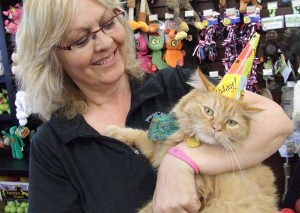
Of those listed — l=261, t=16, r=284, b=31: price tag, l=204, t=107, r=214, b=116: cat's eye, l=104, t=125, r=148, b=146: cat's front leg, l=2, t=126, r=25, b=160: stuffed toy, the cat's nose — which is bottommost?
l=2, t=126, r=25, b=160: stuffed toy

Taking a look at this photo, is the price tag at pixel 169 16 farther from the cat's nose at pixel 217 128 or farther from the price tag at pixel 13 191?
the price tag at pixel 13 191

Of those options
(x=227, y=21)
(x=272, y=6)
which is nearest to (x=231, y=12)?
(x=227, y=21)

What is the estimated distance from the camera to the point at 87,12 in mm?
1046

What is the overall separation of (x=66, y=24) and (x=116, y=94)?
0.32m

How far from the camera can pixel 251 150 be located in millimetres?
963

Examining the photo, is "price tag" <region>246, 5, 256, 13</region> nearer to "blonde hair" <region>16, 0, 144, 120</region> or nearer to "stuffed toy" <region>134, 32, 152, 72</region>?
"stuffed toy" <region>134, 32, 152, 72</region>

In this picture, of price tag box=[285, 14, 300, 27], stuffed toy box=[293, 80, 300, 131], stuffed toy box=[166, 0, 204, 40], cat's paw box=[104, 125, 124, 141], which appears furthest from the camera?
stuffed toy box=[166, 0, 204, 40]

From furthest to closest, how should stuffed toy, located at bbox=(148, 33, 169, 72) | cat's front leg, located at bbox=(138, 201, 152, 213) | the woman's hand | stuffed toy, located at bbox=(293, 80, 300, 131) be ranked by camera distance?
stuffed toy, located at bbox=(148, 33, 169, 72) < stuffed toy, located at bbox=(293, 80, 300, 131) < cat's front leg, located at bbox=(138, 201, 152, 213) < the woman's hand

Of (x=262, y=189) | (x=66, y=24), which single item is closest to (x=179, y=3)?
(x=66, y=24)

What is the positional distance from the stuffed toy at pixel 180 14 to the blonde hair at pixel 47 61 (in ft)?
3.82

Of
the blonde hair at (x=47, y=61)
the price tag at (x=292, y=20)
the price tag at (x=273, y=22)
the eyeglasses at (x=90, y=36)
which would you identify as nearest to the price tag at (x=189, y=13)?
the price tag at (x=273, y=22)

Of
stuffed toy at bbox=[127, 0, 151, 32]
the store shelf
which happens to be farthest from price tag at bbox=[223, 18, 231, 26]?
the store shelf

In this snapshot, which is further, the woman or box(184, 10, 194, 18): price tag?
box(184, 10, 194, 18): price tag

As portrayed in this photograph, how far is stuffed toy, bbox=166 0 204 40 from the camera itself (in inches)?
93.8
